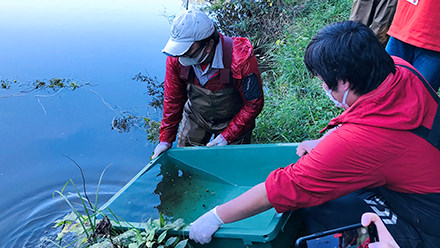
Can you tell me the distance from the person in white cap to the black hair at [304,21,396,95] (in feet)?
3.22

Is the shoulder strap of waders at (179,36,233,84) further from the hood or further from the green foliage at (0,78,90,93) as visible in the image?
the green foliage at (0,78,90,93)

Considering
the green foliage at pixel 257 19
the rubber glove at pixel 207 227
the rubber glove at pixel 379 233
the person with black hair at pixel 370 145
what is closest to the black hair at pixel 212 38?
the person with black hair at pixel 370 145

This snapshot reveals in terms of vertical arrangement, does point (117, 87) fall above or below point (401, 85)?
below

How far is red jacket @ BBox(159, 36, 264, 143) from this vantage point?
237 centimetres

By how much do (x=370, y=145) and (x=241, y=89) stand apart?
1221 mm

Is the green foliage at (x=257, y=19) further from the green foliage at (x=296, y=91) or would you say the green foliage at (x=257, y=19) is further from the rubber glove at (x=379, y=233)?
the rubber glove at (x=379, y=233)

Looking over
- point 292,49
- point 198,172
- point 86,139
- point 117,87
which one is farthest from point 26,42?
point 198,172

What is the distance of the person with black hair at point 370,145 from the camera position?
134 centimetres

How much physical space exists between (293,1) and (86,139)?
3.57 metres

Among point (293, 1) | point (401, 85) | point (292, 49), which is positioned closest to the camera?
point (401, 85)

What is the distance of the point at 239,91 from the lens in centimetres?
Result: 251

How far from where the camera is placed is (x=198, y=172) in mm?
2525

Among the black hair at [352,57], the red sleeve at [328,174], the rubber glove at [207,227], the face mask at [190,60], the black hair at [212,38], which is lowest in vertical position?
the rubber glove at [207,227]

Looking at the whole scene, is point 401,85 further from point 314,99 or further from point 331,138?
point 314,99
